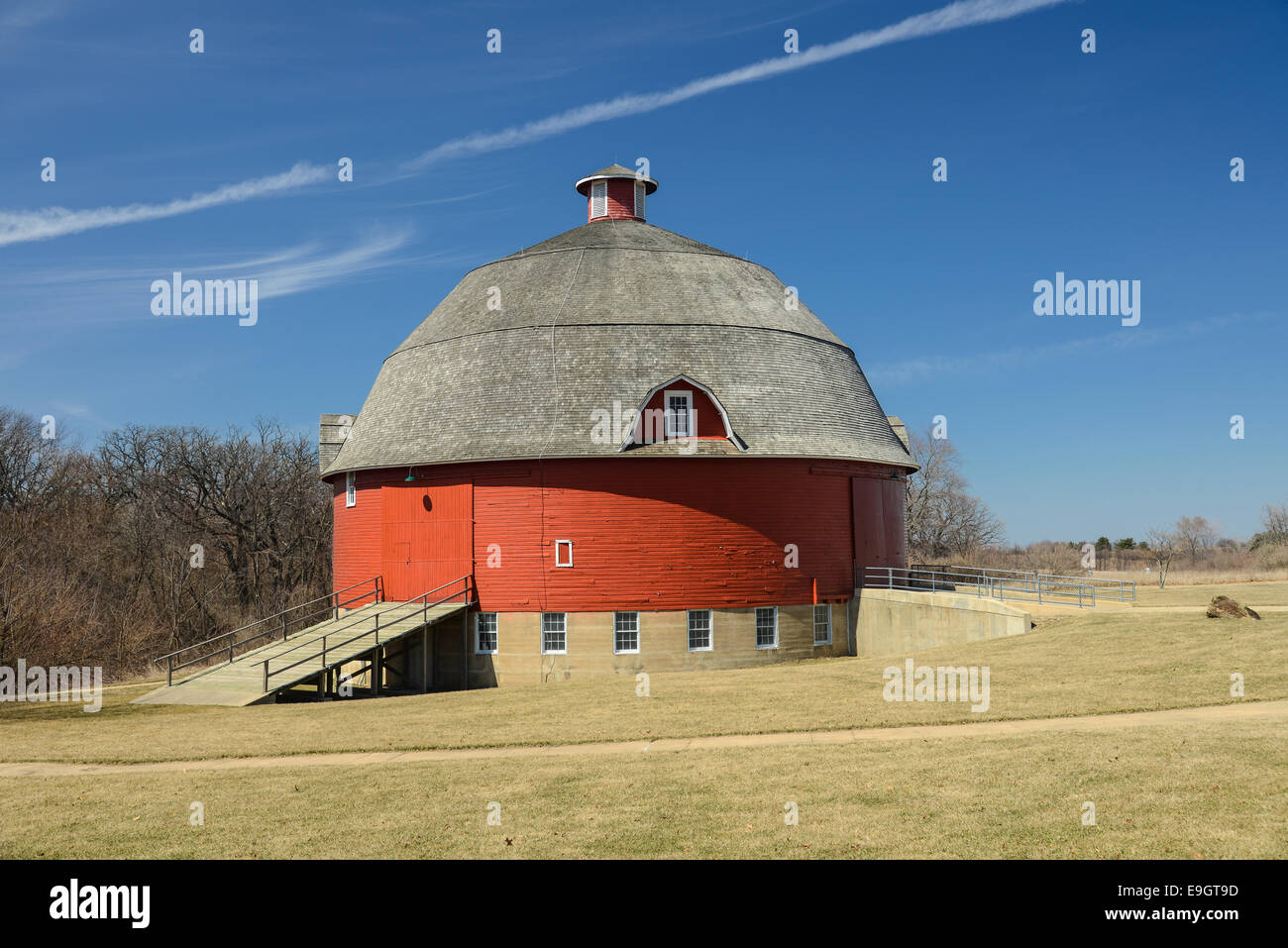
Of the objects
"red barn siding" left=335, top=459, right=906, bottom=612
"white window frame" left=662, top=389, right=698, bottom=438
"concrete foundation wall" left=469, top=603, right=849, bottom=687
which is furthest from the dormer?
"concrete foundation wall" left=469, top=603, right=849, bottom=687

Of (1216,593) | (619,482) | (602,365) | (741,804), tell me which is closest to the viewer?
(741,804)

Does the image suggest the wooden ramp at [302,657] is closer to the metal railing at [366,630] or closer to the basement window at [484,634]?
the metal railing at [366,630]

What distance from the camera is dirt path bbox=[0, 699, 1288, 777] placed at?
45.5ft

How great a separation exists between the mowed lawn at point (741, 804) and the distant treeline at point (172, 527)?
3403 cm

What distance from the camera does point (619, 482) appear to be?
2683cm

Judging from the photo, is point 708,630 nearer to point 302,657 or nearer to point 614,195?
point 302,657

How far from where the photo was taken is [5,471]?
6216cm

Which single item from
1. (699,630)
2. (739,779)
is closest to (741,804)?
(739,779)

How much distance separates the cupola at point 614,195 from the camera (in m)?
35.8

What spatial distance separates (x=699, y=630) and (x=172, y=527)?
4438 cm

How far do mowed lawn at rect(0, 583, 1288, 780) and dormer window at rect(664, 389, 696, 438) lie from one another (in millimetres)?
7226

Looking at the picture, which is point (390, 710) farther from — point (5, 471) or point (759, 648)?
point (5, 471)

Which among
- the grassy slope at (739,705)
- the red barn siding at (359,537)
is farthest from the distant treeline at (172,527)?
the grassy slope at (739,705)
